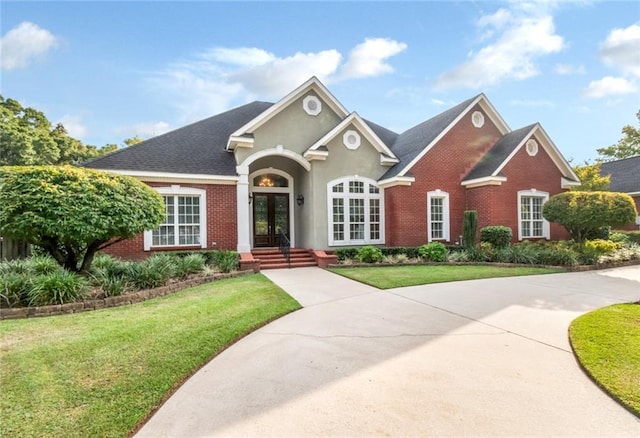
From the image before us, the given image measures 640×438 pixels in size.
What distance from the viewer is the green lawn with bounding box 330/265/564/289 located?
910 centimetres

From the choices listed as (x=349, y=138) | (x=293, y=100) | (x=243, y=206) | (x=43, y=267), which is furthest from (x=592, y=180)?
(x=43, y=267)

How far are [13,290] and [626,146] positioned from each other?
2005 inches

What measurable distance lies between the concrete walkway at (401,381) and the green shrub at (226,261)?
5097 mm

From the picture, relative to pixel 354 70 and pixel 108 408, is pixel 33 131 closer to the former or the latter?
pixel 354 70

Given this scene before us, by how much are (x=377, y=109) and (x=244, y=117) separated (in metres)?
10.1

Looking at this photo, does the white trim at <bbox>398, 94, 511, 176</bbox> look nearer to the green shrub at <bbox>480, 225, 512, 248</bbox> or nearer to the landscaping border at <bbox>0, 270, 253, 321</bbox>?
the green shrub at <bbox>480, 225, 512, 248</bbox>

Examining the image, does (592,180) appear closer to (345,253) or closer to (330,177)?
(330,177)

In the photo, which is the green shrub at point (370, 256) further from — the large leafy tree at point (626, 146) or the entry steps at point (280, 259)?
the large leafy tree at point (626, 146)

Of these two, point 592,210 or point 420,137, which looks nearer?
point 592,210

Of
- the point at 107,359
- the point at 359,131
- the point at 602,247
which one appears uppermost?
the point at 359,131

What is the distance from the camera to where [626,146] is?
1452 inches

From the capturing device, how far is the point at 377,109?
2258 centimetres

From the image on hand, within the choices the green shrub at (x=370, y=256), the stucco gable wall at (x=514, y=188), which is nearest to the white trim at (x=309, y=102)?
the green shrub at (x=370, y=256)

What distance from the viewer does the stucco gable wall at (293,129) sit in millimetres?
13523
